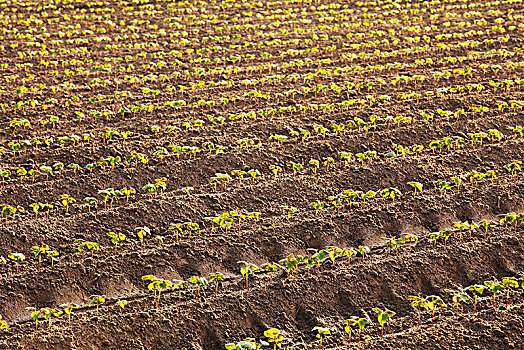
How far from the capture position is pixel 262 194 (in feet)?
26.6

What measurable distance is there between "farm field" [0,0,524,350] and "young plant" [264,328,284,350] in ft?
0.20

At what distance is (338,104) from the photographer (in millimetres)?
10750

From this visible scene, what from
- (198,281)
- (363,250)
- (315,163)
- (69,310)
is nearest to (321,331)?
(198,281)

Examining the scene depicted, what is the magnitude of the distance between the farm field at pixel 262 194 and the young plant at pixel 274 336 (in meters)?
0.06

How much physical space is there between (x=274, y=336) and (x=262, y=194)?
9.58 ft

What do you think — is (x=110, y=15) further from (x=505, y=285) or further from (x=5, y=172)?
(x=505, y=285)

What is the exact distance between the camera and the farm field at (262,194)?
603 cm

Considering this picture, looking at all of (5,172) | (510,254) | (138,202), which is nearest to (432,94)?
(510,254)

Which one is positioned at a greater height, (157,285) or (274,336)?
(157,285)

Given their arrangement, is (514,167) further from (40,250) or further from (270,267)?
(40,250)

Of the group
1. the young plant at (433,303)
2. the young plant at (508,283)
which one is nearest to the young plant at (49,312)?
the young plant at (433,303)

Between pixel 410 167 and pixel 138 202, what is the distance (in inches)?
145

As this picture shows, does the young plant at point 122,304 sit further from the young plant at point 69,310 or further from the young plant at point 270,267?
the young plant at point 270,267

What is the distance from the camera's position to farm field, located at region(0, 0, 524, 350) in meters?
6.03
